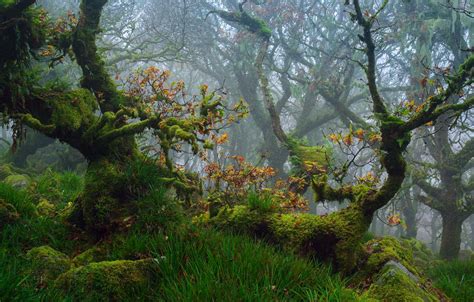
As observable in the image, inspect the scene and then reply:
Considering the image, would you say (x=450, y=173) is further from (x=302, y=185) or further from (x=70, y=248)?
(x=70, y=248)

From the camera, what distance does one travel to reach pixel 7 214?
477 cm

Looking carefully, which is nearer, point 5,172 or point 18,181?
point 18,181

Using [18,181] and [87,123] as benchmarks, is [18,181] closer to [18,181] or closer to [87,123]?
[18,181]

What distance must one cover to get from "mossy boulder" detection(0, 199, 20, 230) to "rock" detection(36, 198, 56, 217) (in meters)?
0.66

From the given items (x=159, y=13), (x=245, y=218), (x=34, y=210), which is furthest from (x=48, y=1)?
(x=245, y=218)

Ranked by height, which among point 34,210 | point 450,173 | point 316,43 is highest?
point 316,43

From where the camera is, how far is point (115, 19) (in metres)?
16.3

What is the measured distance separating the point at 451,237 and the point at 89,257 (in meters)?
11.5

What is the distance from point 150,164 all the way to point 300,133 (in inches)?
621

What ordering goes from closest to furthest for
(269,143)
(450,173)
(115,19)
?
(450,173) → (115,19) → (269,143)

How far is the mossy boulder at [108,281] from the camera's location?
3.38 meters

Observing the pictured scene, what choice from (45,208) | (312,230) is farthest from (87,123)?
(312,230)

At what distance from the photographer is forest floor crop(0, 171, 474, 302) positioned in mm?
3021

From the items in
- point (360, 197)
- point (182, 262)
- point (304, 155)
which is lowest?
point (182, 262)
